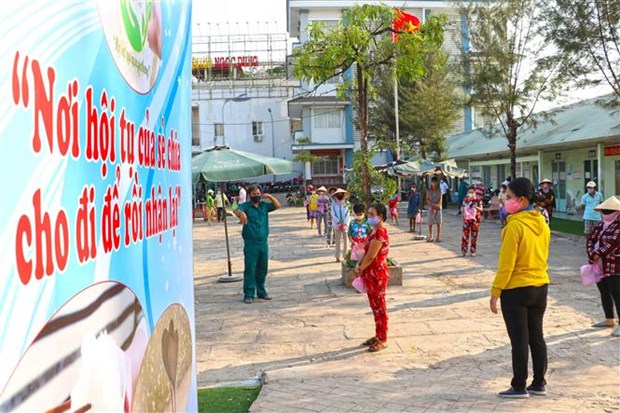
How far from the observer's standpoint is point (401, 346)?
704 centimetres

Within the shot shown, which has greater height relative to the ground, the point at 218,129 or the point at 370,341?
the point at 218,129

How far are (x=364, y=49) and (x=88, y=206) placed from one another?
10.2m

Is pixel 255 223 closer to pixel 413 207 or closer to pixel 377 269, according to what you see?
pixel 377 269

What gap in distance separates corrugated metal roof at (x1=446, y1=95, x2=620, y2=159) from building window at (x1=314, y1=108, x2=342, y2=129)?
12048mm

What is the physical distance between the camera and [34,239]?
48.4 inches

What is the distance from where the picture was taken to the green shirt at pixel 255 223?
9.50 metres

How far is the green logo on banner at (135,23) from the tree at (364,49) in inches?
358

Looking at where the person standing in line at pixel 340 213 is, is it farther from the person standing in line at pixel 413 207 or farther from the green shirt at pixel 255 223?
the person standing in line at pixel 413 207

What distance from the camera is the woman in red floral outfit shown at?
669 cm

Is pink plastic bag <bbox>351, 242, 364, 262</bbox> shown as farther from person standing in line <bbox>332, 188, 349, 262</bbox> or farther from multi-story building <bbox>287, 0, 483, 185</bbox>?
multi-story building <bbox>287, 0, 483, 185</bbox>

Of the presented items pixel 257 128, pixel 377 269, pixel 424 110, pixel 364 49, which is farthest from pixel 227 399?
pixel 257 128

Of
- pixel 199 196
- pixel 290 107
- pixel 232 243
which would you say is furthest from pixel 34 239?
pixel 290 107

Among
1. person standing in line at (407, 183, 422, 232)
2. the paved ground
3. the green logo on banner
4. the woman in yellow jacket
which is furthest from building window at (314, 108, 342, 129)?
the green logo on banner

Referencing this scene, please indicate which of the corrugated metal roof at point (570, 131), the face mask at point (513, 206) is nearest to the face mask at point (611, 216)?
the face mask at point (513, 206)
